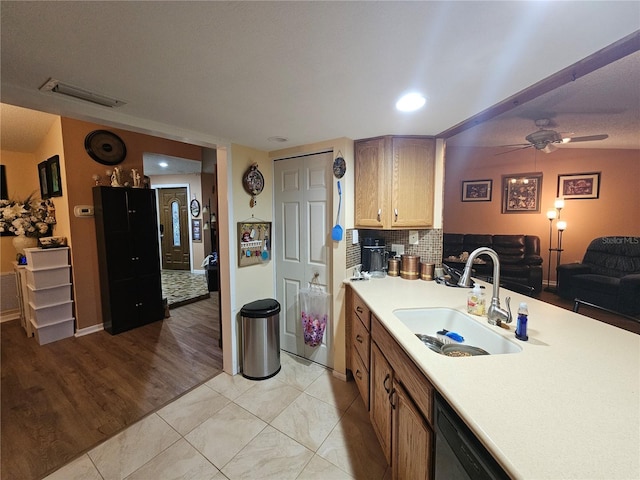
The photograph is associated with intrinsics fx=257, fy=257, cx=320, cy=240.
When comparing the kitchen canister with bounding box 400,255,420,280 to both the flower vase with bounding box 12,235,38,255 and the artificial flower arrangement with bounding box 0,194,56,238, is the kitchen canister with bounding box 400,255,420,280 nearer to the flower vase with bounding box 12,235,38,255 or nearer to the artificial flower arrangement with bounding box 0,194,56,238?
the artificial flower arrangement with bounding box 0,194,56,238

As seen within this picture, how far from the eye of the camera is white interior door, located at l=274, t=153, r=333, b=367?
2.41 m

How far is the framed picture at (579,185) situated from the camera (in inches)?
188

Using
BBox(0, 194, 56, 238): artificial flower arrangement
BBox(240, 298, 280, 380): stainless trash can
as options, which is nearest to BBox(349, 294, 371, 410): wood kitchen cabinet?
BBox(240, 298, 280, 380): stainless trash can

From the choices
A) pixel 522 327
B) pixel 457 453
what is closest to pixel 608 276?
pixel 522 327

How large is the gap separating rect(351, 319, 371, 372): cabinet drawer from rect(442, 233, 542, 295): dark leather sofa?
3373 millimetres

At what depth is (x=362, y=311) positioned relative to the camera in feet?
6.31

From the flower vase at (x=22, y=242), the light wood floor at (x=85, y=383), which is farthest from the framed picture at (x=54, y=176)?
the light wood floor at (x=85, y=383)

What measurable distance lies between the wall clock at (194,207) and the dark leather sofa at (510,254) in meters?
5.57

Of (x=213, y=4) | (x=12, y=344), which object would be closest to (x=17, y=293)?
(x=12, y=344)

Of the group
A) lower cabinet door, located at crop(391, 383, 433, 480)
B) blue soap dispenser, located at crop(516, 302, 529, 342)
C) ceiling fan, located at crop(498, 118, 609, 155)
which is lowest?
lower cabinet door, located at crop(391, 383, 433, 480)

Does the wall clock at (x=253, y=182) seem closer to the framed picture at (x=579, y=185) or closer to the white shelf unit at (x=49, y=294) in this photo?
the white shelf unit at (x=49, y=294)

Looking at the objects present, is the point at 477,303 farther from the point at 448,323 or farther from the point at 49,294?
the point at 49,294

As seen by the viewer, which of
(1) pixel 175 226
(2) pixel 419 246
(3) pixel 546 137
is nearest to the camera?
(2) pixel 419 246

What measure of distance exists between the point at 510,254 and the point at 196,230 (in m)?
6.95
